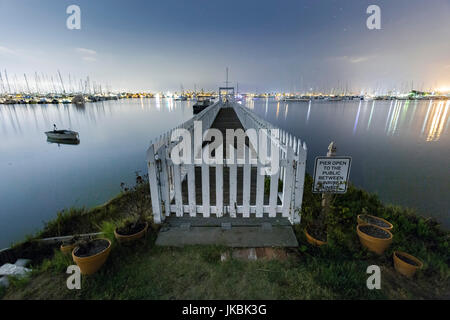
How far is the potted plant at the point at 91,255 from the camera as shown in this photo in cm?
270

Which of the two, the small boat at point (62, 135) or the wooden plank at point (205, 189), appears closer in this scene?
the wooden plank at point (205, 189)

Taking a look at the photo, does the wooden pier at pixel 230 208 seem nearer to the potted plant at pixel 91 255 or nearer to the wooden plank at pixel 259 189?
the wooden plank at pixel 259 189

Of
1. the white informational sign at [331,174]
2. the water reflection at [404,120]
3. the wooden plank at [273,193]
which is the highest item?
the white informational sign at [331,174]

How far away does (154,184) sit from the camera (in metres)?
3.71

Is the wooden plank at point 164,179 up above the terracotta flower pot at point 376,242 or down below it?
above

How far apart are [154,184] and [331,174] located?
328 cm

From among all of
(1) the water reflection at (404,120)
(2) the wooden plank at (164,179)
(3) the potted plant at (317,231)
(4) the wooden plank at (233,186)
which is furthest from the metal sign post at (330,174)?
(1) the water reflection at (404,120)

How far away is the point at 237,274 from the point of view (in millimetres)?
2771

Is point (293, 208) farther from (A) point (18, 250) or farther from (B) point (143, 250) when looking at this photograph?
(A) point (18, 250)

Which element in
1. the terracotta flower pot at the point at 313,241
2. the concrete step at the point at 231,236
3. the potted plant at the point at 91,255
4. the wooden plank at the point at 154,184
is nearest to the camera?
the potted plant at the point at 91,255

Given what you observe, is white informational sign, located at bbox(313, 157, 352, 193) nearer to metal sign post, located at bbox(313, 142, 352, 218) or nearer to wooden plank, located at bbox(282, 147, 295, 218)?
metal sign post, located at bbox(313, 142, 352, 218)

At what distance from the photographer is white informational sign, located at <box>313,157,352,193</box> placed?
11.2ft

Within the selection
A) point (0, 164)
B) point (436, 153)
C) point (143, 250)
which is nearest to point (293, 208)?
point (143, 250)

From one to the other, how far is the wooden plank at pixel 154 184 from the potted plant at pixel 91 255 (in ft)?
3.09
